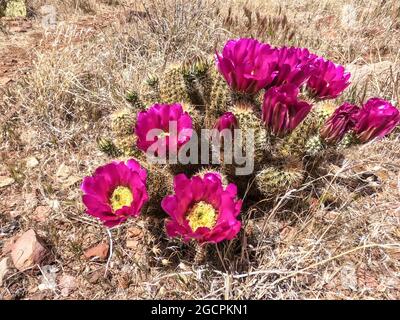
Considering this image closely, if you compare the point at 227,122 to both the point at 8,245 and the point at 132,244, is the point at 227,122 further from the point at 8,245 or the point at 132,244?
the point at 8,245

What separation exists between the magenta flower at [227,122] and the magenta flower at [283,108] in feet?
0.42

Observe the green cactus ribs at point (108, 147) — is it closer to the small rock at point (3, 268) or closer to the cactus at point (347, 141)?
the small rock at point (3, 268)

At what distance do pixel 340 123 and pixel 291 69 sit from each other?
12.5 inches

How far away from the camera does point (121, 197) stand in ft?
5.50

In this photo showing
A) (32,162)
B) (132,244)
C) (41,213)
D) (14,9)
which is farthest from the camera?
(14,9)

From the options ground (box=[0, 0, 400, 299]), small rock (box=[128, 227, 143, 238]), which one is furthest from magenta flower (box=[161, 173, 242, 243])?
small rock (box=[128, 227, 143, 238])

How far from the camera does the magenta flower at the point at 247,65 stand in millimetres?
1735

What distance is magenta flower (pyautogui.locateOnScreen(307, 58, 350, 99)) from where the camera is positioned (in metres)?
1.93

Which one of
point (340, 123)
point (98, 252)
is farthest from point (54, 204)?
point (340, 123)

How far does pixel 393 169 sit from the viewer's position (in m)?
2.34

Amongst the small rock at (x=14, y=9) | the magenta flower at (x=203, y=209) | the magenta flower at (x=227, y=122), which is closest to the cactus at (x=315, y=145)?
the magenta flower at (x=227, y=122)

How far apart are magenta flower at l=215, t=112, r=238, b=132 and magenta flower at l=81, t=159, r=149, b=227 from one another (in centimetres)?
37

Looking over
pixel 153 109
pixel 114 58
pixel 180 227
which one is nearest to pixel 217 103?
pixel 153 109
